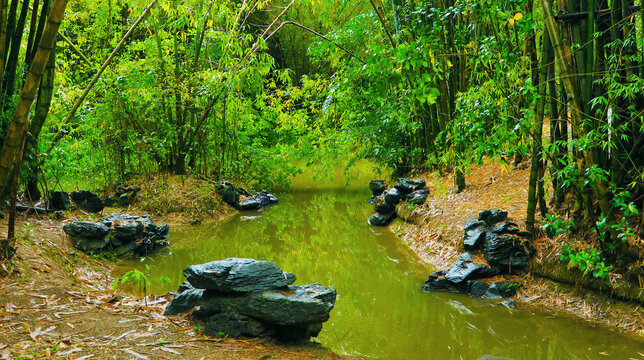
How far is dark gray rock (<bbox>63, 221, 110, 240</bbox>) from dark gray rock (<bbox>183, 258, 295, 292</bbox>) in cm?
263

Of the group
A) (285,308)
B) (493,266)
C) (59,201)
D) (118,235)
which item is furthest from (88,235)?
(493,266)

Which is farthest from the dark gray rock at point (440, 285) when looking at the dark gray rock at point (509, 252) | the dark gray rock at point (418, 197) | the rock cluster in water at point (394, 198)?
the rock cluster in water at point (394, 198)

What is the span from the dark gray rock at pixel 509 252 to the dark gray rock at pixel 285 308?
2105 millimetres

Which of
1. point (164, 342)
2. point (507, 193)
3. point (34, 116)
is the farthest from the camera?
point (507, 193)

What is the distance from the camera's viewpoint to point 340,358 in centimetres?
273

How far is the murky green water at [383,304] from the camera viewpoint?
3051mm

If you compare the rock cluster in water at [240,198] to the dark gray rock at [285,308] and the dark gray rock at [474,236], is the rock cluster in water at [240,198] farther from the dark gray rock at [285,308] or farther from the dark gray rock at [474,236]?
the dark gray rock at [285,308]

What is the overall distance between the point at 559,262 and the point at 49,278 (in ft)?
13.9

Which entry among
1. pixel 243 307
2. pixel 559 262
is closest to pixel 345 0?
pixel 559 262

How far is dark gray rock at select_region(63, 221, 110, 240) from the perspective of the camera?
4.95 meters

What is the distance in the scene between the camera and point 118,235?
543cm

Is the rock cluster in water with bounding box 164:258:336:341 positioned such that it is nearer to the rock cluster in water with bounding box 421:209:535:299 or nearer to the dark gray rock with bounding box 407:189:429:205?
the rock cluster in water with bounding box 421:209:535:299

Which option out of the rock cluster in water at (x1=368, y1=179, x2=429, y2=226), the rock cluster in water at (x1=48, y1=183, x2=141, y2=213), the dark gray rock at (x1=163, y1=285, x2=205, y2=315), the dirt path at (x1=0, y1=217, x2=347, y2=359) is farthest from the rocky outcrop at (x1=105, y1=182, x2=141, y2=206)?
the dark gray rock at (x1=163, y1=285, x2=205, y2=315)

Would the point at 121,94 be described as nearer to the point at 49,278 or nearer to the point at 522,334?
the point at 49,278
